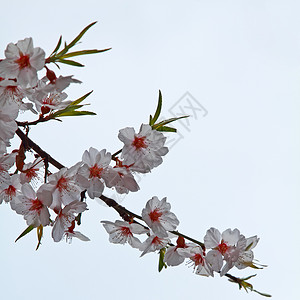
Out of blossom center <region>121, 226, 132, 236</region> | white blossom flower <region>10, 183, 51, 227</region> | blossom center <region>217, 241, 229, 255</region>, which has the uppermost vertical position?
blossom center <region>217, 241, 229, 255</region>

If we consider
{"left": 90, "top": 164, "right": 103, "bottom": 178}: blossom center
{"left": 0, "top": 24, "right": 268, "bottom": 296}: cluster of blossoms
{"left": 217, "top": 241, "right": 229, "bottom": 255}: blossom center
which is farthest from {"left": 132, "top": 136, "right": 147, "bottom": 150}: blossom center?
{"left": 217, "top": 241, "right": 229, "bottom": 255}: blossom center

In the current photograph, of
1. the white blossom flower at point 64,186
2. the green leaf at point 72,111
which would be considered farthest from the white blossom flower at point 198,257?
the green leaf at point 72,111

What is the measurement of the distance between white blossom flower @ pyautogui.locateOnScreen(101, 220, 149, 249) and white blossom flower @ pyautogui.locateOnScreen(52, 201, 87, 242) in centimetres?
17

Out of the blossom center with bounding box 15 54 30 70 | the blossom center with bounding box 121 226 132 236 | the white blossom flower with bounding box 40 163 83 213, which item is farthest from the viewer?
the blossom center with bounding box 121 226 132 236

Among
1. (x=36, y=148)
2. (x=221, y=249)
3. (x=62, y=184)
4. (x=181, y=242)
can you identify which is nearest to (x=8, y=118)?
(x=36, y=148)

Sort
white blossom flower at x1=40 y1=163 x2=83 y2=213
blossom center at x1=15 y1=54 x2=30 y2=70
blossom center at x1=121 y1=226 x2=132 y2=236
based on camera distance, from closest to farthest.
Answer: blossom center at x1=15 y1=54 x2=30 y2=70 < white blossom flower at x1=40 y1=163 x2=83 y2=213 < blossom center at x1=121 y1=226 x2=132 y2=236

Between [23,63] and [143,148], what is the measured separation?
42 centimetres

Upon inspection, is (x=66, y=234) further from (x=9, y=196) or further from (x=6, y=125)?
(x=6, y=125)

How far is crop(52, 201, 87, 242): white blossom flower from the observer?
1223 mm

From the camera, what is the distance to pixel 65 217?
49.6 inches

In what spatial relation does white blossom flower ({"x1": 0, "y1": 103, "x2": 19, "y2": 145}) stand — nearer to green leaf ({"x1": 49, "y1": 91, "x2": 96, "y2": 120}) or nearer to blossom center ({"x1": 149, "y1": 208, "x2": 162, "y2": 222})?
green leaf ({"x1": 49, "y1": 91, "x2": 96, "y2": 120})

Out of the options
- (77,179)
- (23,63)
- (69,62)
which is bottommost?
(77,179)

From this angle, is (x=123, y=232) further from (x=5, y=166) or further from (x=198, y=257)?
(x=5, y=166)

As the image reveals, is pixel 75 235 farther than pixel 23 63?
Yes
